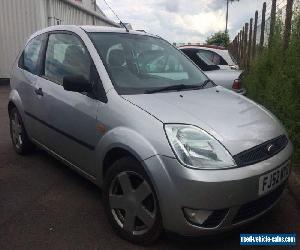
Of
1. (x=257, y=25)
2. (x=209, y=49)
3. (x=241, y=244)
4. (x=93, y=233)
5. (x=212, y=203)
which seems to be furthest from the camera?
(x=257, y=25)

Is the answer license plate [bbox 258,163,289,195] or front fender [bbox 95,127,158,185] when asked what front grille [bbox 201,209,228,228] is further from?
front fender [bbox 95,127,158,185]

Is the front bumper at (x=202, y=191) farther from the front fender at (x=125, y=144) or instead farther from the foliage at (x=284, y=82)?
the foliage at (x=284, y=82)

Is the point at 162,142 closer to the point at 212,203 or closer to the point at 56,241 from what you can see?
the point at 212,203

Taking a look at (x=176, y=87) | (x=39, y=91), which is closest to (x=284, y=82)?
(x=176, y=87)

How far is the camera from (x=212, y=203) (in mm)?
2848

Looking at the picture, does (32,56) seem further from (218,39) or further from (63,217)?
(218,39)

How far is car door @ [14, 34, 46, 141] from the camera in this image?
4.70 metres

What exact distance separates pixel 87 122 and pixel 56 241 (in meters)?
1.06

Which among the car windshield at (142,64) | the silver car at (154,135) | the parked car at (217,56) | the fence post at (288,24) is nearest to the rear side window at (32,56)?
the silver car at (154,135)

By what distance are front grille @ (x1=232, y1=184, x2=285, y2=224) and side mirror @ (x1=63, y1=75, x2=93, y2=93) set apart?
170 cm

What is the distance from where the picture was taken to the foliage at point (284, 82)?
5184 millimetres

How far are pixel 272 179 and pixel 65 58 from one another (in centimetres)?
250

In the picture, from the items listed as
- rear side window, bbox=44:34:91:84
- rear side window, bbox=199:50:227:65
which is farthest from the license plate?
rear side window, bbox=199:50:227:65

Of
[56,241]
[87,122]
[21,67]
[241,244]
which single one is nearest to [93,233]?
[56,241]
